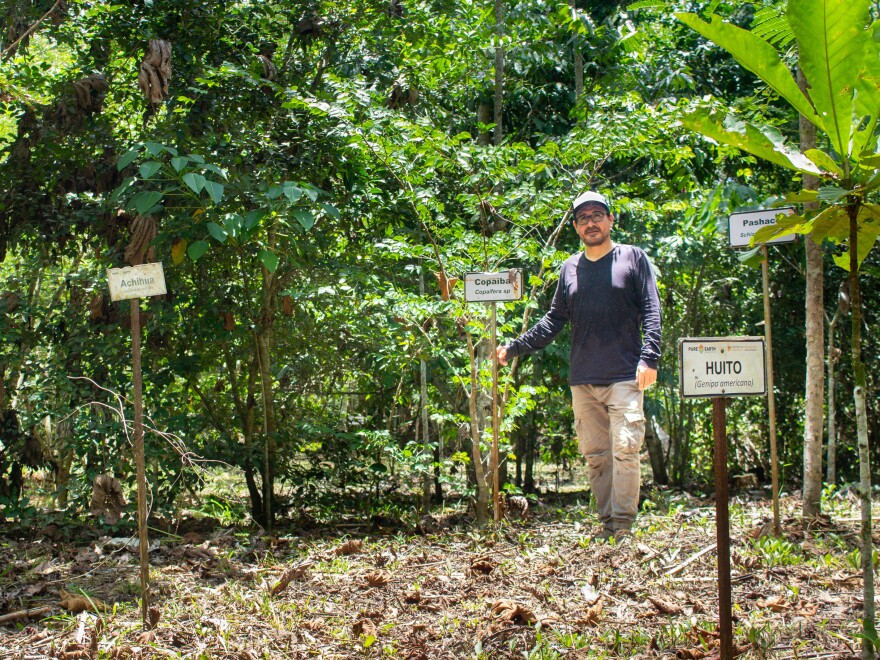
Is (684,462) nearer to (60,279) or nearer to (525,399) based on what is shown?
(525,399)

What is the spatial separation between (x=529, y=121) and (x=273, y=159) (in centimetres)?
306

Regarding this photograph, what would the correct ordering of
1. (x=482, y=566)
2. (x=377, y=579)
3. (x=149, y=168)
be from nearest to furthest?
1. (x=149, y=168)
2. (x=377, y=579)
3. (x=482, y=566)

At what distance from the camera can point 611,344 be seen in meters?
4.40

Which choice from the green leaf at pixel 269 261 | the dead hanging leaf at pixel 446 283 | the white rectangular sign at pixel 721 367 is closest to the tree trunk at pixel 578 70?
the dead hanging leaf at pixel 446 283

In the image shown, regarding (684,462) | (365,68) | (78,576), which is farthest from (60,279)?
(684,462)

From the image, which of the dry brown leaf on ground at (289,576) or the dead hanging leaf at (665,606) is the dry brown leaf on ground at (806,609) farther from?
the dry brown leaf on ground at (289,576)

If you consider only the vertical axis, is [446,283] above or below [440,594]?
above

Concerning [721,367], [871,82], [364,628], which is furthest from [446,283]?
[871,82]

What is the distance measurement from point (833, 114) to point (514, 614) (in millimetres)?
2171

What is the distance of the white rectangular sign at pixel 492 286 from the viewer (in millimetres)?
4863

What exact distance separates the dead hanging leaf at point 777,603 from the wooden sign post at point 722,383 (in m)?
0.93

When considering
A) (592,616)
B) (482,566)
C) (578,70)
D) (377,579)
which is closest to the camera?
(592,616)

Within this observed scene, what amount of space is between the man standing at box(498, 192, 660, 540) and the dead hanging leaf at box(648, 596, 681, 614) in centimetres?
103

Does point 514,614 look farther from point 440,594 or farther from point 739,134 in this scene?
point 739,134
